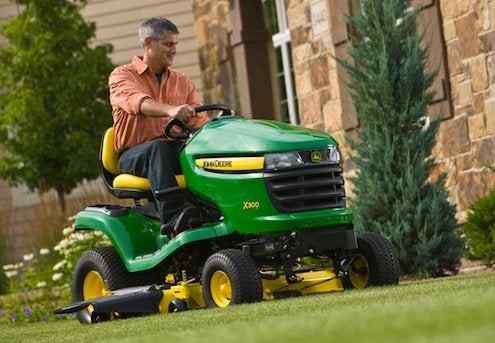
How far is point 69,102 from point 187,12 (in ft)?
9.79

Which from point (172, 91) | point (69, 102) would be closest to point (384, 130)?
point (172, 91)

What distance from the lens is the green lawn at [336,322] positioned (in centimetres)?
467

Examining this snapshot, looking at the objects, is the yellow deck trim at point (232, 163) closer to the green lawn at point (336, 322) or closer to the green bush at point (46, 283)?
the green lawn at point (336, 322)

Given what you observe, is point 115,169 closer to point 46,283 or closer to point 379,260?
point 379,260

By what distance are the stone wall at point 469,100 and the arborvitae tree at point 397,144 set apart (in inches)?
46.7

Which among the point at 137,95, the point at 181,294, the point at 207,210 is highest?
the point at 137,95

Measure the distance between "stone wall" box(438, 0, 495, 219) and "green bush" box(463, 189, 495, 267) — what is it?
1.31m

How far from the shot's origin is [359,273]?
8391mm

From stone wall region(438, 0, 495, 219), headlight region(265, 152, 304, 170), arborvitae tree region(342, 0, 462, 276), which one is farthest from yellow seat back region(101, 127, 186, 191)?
stone wall region(438, 0, 495, 219)

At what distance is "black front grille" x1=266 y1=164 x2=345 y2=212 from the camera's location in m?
7.96

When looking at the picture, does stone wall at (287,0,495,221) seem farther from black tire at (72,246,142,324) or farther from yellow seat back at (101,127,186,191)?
black tire at (72,246,142,324)

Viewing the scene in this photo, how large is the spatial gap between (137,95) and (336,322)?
336 centimetres

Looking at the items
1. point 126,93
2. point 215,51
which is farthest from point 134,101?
point 215,51

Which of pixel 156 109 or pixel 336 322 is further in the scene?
pixel 156 109
